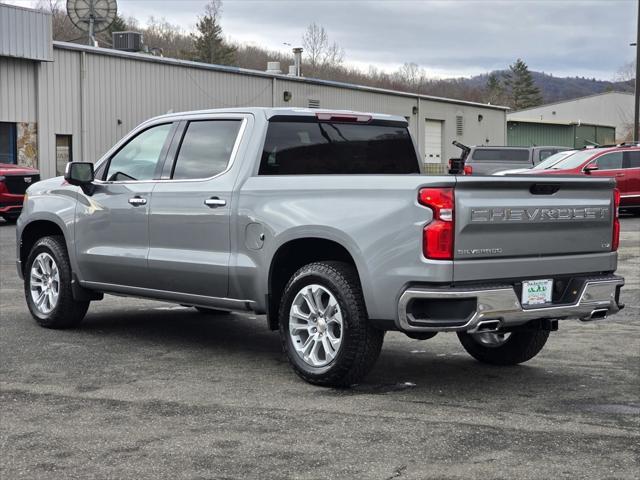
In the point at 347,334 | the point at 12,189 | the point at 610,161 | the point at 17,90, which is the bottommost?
the point at 347,334

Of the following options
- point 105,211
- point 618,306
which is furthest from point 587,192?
point 105,211

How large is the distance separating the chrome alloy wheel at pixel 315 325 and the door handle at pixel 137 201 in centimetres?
186

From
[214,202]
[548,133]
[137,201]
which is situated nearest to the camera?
[214,202]

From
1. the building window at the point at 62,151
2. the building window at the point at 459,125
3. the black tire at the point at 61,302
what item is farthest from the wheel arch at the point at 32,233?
the building window at the point at 459,125

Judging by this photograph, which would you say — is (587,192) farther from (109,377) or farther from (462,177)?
(109,377)

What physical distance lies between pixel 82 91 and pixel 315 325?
83.8ft

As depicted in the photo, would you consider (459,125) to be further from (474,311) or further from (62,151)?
(474,311)

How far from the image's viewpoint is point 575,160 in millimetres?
24594

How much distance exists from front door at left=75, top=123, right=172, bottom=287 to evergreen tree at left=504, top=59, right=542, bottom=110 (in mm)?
146822

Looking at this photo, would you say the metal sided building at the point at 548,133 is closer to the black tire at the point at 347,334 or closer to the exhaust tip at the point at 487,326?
the black tire at the point at 347,334

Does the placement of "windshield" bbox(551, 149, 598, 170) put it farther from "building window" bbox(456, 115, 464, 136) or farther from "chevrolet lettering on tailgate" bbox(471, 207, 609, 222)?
"building window" bbox(456, 115, 464, 136)

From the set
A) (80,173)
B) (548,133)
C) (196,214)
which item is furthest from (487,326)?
(548,133)

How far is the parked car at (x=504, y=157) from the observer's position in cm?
3178

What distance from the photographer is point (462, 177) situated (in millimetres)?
5914
